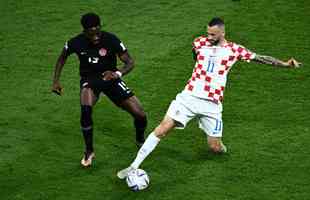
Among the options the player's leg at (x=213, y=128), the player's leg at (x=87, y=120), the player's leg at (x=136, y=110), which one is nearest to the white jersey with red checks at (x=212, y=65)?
the player's leg at (x=213, y=128)

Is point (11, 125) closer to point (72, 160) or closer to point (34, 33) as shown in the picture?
point (72, 160)

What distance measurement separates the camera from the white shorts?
9.36 m

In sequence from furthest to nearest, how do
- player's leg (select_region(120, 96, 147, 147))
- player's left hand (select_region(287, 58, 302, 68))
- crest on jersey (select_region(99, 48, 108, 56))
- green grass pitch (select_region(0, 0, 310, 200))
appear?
player's leg (select_region(120, 96, 147, 147))
crest on jersey (select_region(99, 48, 108, 56))
green grass pitch (select_region(0, 0, 310, 200))
player's left hand (select_region(287, 58, 302, 68))

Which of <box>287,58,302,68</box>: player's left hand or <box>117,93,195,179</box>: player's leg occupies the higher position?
<box>287,58,302,68</box>: player's left hand

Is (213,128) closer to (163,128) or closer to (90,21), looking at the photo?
(163,128)

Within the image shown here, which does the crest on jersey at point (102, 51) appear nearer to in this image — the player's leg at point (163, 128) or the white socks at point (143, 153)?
the player's leg at point (163, 128)

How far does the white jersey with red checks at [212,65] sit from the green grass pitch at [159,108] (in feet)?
3.27

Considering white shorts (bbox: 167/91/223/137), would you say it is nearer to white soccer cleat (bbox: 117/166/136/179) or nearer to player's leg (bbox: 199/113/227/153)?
player's leg (bbox: 199/113/227/153)

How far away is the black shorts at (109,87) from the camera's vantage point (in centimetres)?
955

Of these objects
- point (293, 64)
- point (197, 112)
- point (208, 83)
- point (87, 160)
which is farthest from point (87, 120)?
point (293, 64)

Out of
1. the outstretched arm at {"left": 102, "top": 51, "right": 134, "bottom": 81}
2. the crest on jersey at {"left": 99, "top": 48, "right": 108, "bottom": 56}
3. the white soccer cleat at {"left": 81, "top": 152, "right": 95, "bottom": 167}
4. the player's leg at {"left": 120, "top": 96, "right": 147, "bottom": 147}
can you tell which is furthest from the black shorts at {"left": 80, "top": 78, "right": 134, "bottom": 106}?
the white soccer cleat at {"left": 81, "top": 152, "right": 95, "bottom": 167}

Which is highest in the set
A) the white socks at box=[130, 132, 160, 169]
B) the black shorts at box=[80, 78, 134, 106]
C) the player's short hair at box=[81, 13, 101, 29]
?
the player's short hair at box=[81, 13, 101, 29]

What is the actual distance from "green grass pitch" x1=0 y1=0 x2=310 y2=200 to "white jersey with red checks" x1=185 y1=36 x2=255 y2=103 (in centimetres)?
100

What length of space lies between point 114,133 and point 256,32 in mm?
4791
